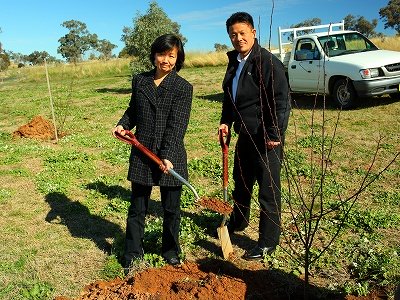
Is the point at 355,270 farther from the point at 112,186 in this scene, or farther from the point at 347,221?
the point at 112,186

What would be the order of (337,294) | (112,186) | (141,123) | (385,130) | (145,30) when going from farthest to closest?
(145,30), (385,130), (112,186), (141,123), (337,294)

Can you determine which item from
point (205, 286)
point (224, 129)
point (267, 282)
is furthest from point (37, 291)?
point (224, 129)

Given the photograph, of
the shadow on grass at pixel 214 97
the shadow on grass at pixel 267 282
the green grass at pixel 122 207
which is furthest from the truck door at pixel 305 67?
the shadow on grass at pixel 267 282

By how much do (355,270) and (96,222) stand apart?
291cm

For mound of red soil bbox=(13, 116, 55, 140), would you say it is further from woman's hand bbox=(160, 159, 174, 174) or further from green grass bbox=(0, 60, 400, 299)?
woman's hand bbox=(160, 159, 174, 174)

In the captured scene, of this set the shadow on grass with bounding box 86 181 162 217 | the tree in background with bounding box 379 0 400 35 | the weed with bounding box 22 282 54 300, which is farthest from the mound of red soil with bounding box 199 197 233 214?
the tree in background with bounding box 379 0 400 35

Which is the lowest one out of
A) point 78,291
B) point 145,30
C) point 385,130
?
point 78,291

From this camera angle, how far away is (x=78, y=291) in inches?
136

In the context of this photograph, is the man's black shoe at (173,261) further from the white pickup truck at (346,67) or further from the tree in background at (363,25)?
the tree in background at (363,25)

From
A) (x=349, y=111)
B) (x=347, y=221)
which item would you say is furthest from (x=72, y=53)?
(x=347, y=221)

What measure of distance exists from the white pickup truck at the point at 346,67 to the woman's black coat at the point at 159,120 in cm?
550

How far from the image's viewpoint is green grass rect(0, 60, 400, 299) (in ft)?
11.7

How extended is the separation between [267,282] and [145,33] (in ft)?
47.7

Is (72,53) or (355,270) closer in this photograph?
(355,270)
